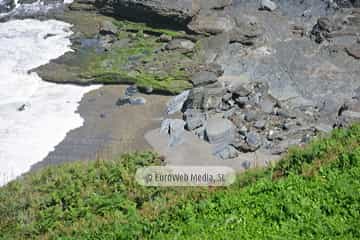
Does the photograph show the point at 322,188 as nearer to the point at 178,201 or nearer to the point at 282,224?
the point at 282,224

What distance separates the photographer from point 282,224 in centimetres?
1209

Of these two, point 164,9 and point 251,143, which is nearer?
point 251,143

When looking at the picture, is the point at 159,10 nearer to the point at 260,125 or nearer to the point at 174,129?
the point at 174,129

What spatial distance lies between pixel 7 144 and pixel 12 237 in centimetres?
1021

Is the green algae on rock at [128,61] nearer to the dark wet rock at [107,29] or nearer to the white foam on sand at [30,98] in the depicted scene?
the dark wet rock at [107,29]

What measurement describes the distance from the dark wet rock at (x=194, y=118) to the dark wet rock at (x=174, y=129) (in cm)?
29

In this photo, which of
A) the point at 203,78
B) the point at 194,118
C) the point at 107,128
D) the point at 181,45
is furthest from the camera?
the point at 181,45

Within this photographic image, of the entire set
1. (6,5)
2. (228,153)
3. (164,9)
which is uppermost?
(228,153)

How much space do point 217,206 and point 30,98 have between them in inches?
744

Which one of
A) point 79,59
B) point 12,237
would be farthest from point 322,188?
point 79,59

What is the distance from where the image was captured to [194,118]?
2700 centimetres

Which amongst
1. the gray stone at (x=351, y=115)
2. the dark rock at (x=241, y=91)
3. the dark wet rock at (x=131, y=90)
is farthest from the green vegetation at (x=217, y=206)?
the dark wet rock at (x=131, y=90)

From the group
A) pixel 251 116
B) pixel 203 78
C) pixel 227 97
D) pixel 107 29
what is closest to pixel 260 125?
pixel 251 116

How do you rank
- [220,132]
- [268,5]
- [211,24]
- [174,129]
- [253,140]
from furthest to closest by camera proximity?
[268,5] < [211,24] < [174,129] < [220,132] < [253,140]
